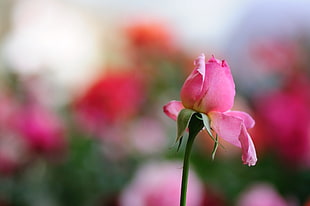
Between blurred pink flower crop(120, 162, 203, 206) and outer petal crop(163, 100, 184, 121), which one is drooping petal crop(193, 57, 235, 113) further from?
blurred pink flower crop(120, 162, 203, 206)

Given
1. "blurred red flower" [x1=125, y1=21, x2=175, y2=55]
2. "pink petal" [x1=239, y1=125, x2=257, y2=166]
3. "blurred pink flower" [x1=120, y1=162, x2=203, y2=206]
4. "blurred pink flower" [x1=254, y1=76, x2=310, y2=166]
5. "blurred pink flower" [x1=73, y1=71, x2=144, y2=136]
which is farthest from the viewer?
"blurred red flower" [x1=125, y1=21, x2=175, y2=55]

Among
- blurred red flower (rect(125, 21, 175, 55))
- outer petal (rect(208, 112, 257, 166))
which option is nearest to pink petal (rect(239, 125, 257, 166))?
outer petal (rect(208, 112, 257, 166))

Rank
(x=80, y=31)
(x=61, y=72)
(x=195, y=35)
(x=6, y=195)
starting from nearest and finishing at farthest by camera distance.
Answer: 1. (x=6, y=195)
2. (x=61, y=72)
3. (x=80, y=31)
4. (x=195, y=35)

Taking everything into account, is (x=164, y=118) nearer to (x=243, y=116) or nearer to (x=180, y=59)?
(x=180, y=59)

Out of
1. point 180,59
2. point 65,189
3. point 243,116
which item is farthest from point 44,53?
point 243,116

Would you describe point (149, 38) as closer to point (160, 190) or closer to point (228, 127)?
point (160, 190)

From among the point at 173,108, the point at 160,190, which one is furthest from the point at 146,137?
the point at 173,108

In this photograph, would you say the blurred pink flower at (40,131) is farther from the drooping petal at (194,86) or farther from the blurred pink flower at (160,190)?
the drooping petal at (194,86)
